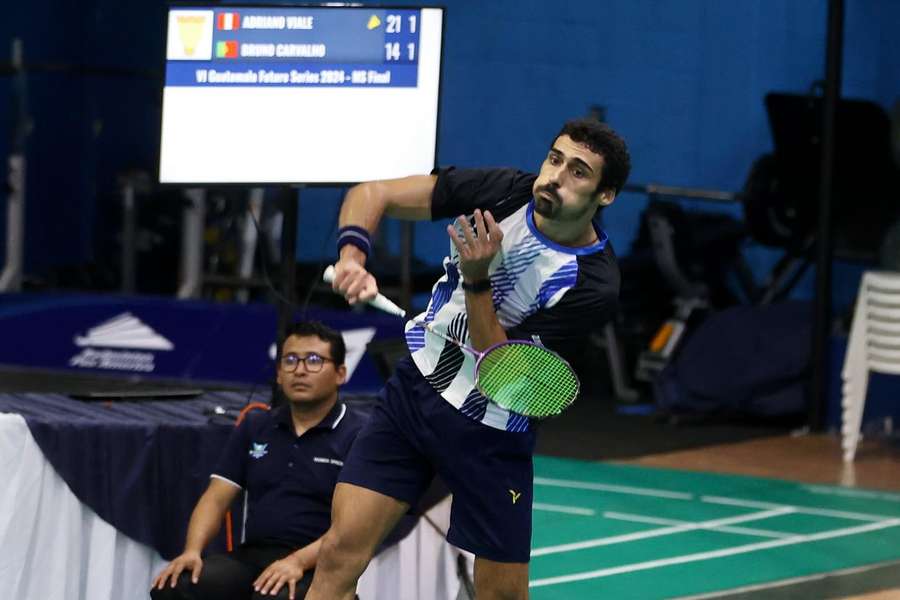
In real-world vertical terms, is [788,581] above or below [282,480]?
below

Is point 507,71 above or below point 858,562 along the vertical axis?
above

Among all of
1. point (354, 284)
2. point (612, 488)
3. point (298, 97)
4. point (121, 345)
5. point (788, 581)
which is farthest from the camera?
point (121, 345)

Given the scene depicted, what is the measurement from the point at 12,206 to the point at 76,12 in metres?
1.60

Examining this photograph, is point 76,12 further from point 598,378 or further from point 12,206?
point 598,378

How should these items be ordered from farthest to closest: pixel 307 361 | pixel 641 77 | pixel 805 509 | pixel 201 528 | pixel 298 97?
pixel 641 77 < pixel 805 509 < pixel 298 97 < pixel 307 361 < pixel 201 528

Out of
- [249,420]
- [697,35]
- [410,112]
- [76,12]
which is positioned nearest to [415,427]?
[249,420]

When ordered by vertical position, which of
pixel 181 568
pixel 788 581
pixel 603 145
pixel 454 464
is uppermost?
pixel 603 145

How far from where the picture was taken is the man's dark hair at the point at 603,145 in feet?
14.4

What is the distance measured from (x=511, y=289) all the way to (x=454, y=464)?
18.5 inches

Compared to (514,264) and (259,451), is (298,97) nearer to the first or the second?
(259,451)

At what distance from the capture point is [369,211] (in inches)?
169

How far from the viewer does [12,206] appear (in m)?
11.6

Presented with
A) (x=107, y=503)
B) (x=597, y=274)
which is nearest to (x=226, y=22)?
(x=107, y=503)

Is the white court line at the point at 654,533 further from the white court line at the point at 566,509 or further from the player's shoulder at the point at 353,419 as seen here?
the player's shoulder at the point at 353,419
